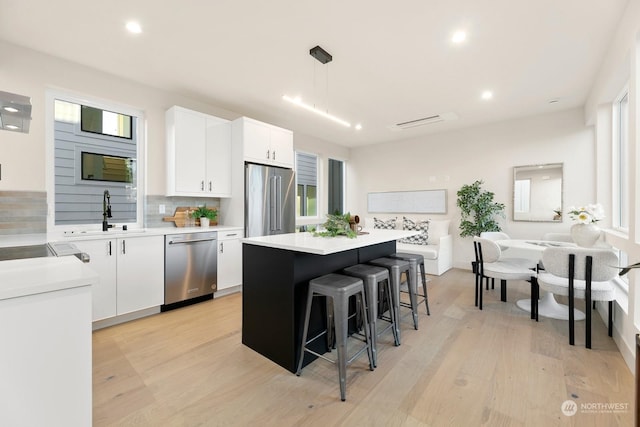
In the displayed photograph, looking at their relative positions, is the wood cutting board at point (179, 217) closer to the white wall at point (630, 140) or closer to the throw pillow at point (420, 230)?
the throw pillow at point (420, 230)

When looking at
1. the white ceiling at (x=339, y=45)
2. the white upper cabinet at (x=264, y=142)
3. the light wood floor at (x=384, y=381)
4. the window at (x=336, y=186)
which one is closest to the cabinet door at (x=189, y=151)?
the white ceiling at (x=339, y=45)

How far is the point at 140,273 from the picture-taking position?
302 cm

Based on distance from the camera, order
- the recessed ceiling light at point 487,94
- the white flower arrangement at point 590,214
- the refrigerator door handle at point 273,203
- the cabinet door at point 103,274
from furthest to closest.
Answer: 1. the refrigerator door handle at point 273,203
2. the recessed ceiling light at point 487,94
3. the white flower arrangement at point 590,214
4. the cabinet door at point 103,274

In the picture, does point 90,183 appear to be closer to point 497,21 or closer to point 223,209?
point 223,209

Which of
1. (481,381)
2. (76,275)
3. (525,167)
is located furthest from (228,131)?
(525,167)

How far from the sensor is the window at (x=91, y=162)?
3.02 meters

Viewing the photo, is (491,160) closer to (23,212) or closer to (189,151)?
(189,151)

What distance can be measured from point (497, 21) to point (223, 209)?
12.6ft

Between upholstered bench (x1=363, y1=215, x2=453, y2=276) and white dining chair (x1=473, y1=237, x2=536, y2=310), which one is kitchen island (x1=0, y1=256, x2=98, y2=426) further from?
upholstered bench (x1=363, y1=215, x2=453, y2=276)

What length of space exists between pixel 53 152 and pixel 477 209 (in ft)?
19.6

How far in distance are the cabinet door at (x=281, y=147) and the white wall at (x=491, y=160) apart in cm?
272

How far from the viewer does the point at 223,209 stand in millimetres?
4250

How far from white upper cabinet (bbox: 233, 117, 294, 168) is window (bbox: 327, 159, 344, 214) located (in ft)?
7.05

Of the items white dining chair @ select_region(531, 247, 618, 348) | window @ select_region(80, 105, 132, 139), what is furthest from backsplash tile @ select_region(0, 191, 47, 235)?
white dining chair @ select_region(531, 247, 618, 348)
